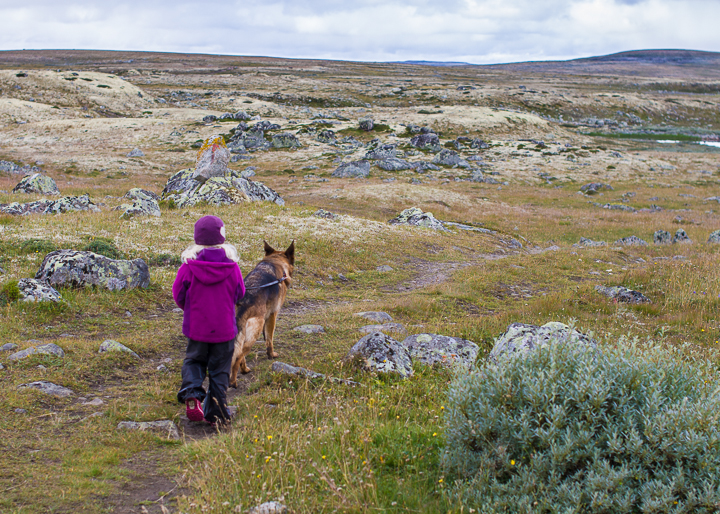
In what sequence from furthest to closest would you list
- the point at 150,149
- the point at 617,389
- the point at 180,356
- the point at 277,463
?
the point at 150,149 < the point at 180,356 < the point at 277,463 < the point at 617,389

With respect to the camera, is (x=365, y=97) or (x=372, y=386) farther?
(x=365, y=97)

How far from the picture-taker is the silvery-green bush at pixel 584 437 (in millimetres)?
3857

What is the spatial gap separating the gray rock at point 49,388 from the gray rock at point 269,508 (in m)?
4.58

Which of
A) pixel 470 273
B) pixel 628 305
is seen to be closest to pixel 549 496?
pixel 628 305

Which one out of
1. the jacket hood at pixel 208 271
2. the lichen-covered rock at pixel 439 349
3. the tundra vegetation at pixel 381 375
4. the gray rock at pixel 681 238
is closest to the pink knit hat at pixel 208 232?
the jacket hood at pixel 208 271

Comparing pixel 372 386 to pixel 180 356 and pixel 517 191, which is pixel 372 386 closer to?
pixel 180 356

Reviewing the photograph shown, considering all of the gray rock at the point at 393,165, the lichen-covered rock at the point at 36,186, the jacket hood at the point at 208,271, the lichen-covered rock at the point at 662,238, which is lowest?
the lichen-covered rock at the point at 662,238

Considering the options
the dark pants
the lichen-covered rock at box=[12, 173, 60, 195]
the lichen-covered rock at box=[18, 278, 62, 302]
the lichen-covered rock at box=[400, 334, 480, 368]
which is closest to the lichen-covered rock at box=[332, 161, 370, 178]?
the lichen-covered rock at box=[12, 173, 60, 195]

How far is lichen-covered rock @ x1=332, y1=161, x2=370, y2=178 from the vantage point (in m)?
51.6

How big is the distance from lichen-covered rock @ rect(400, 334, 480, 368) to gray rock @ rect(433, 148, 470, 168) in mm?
53395

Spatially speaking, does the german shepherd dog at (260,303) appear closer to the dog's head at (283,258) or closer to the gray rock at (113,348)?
the dog's head at (283,258)

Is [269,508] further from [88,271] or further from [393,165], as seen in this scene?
[393,165]

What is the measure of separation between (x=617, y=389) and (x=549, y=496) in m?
1.30

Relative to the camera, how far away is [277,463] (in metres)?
4.96
